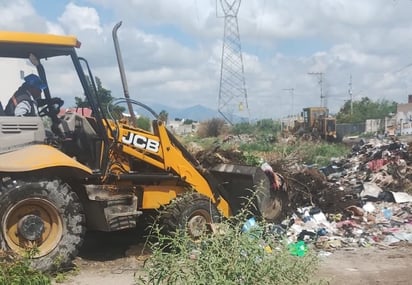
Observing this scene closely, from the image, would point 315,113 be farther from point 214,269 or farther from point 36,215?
point 214,269

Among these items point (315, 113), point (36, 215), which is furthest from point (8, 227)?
point (315, 113)

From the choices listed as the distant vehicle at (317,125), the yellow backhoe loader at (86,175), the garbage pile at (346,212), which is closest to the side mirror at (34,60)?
the yellow backhoe loader at (86,175)

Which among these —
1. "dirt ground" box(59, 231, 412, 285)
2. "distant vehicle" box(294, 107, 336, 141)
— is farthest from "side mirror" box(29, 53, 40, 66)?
"distant vehicle" box(294, 107, 336, 141)

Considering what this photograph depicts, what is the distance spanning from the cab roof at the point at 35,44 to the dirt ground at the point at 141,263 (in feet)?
8.87

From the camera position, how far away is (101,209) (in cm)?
774

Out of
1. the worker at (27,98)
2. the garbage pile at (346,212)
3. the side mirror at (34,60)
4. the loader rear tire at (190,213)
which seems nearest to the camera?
the worker at (27,98)

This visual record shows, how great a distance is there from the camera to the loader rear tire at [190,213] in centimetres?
824

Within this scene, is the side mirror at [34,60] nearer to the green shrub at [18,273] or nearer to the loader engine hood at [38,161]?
the loader engine hood at [38,161]

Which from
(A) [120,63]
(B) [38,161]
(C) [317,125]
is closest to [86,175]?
(B) [38,161]

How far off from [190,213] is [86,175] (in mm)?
1598

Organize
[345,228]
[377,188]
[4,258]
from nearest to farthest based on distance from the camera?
[4,258], [345,228], [377,188]

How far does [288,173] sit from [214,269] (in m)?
7.39

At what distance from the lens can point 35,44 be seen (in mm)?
7324

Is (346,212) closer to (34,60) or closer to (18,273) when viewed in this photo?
(34,60)
